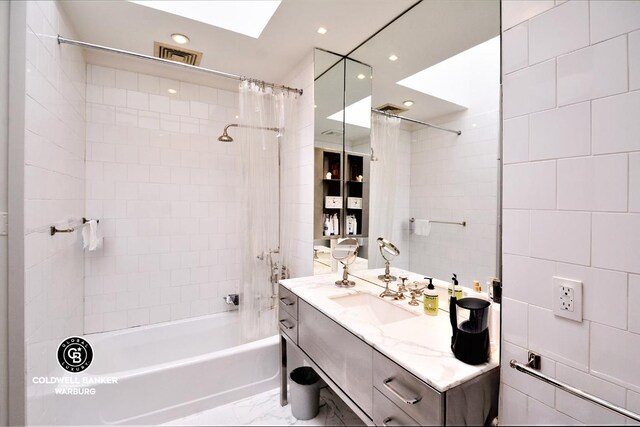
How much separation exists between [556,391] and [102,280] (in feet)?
9.77

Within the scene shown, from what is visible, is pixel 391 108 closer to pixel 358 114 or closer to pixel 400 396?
pixel 358 114

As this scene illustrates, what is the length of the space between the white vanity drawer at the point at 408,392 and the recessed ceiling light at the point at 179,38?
7.48 feet

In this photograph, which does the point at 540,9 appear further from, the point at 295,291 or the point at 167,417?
the point at 167,417

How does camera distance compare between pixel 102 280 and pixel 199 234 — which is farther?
pixel 199 234

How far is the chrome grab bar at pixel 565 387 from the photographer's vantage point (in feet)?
2.24

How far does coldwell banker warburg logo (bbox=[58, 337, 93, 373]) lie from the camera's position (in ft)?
5.75

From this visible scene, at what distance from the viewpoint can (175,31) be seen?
184 cm

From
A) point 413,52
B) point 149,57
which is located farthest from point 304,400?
point 149,57

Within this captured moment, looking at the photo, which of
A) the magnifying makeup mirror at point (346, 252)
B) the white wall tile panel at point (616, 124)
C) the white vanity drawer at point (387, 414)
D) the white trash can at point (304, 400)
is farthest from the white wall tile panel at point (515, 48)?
the white trash can at point (304, 400)

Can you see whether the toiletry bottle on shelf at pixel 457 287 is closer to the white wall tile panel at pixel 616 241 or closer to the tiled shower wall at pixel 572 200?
the tiled shower wall at pixel 572 200

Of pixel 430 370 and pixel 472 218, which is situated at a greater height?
pixel 472 218

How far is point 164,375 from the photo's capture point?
172 centimetres

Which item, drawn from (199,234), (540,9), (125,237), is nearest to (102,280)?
(125,237)

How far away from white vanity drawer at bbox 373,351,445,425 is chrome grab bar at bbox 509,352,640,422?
0.29m
